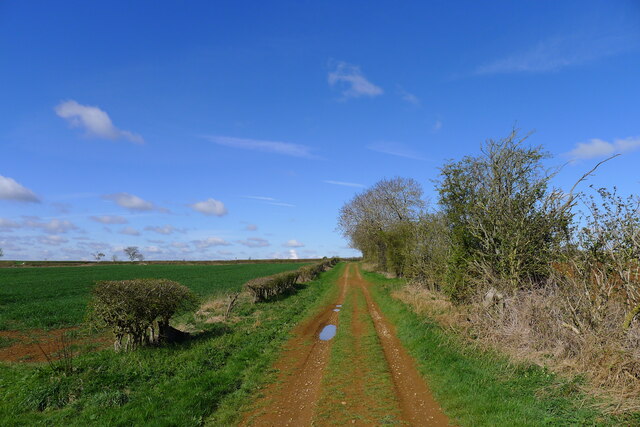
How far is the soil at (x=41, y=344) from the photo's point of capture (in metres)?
11.6

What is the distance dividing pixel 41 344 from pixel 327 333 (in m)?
11.0

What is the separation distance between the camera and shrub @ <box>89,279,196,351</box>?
1088cm

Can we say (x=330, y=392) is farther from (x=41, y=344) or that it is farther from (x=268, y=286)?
(x=268, y=286)

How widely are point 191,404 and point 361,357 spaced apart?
16.7 ft

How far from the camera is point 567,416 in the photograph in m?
5.88

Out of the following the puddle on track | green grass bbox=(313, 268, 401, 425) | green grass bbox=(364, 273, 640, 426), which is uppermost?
green grass bbox=(364, 273, 640, 426)

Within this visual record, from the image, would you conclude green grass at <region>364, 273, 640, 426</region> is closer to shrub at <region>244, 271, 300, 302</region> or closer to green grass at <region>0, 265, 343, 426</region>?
green grass at <region>0, 265, 343, 426</region>

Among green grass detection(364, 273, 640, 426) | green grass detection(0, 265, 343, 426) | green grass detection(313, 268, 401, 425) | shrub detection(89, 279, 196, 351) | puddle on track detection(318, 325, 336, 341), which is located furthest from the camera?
puddle on track detection(318, 325, 336, 341)

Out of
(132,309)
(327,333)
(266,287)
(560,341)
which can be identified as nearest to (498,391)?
(560,341)

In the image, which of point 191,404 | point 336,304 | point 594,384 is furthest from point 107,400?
point 336,304

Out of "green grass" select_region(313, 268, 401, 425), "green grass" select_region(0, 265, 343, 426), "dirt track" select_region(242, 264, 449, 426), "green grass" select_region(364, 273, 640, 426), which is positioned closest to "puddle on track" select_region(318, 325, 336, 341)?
"green grass" select_region(313, 268, 401, 425)

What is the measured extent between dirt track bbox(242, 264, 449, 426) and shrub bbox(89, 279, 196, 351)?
14.4 feet

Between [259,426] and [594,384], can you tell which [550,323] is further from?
[259,426]

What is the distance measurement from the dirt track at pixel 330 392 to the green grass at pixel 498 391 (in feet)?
1.35
